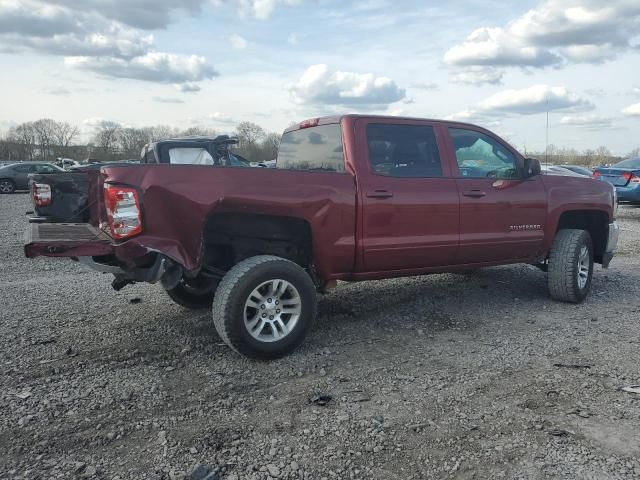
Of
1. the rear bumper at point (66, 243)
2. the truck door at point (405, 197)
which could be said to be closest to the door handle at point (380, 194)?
the truck door at point (405, 197)

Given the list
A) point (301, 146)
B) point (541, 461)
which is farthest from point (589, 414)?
point (301, 146)

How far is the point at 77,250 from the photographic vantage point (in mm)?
3586

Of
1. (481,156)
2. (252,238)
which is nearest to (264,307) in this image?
(252,238)

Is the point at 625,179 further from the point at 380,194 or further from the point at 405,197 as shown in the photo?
the point at 380,194

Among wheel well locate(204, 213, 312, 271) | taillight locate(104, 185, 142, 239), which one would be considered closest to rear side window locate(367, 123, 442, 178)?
wheel well locate(204, 213, 312, 271)

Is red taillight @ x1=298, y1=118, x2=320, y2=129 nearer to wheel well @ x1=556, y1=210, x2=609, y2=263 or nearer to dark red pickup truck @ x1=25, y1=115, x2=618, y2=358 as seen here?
dark red pickup truck @ x1=25, y1=115, x2=618, y2=358

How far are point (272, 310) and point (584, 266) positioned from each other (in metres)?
3.83

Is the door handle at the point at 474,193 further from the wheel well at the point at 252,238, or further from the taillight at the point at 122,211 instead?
the taillight at the point at 122,211

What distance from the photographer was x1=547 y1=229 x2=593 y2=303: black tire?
5695 mm

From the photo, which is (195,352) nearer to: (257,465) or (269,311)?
(269,311)

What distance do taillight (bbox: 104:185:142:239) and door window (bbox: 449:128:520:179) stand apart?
9.90 feet

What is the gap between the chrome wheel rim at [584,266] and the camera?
591cm

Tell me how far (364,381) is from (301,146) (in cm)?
249

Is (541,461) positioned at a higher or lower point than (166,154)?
lower
